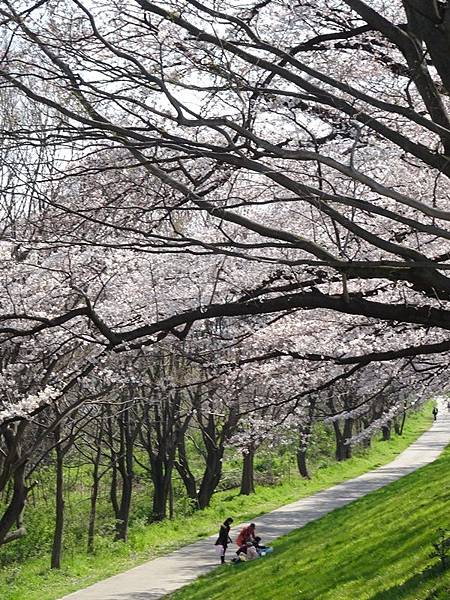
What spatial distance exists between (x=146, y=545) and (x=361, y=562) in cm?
1203

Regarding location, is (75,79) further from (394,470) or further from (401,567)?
(394,470)

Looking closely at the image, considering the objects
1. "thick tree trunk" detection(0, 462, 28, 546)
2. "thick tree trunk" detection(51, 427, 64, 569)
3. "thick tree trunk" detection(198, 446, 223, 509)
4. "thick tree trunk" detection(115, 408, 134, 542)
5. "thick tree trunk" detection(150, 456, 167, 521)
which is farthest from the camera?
"thick tree trunk" detection(198, 446, 223, 509)

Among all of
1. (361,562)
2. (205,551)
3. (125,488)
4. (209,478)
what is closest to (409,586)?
(361,562)

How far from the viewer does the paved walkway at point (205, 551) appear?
15.6 metres

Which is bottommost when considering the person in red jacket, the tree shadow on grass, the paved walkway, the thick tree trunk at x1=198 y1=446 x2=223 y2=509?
the paved walkway

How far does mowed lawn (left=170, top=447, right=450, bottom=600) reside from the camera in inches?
319

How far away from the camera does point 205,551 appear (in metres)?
19.6

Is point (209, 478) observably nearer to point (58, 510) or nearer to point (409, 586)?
point (58, 510)

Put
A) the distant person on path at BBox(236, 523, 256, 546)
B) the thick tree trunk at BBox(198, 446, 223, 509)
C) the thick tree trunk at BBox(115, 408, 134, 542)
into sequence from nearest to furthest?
the distant person on path at BBox(236, 523, 256, 546), the thick tree trunk at BBox(115, 408, 134, 542), the thick tree trunk at BBox(198, 446, 223, 509)

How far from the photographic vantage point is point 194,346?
11.0m

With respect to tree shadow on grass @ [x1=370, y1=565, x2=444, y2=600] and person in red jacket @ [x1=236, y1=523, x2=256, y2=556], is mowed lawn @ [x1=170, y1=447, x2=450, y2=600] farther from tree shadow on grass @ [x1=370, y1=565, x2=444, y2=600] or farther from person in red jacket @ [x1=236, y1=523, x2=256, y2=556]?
person in red jacket @ [x1=236, y1=523, x2=256, y2=556]

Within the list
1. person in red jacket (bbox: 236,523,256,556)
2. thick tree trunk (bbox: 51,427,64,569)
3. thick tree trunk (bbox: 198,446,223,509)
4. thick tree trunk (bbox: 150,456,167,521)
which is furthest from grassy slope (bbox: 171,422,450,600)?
thick tree trunk (bbox: 198,446,223,509)

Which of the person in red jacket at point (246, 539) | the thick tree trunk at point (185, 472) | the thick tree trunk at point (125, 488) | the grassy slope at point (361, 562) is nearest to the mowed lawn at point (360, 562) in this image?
the grassy slope at point (361, 562)

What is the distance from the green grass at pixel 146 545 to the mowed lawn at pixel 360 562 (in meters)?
0.25
